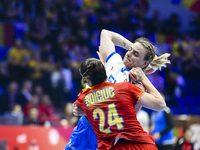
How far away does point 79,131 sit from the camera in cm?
322

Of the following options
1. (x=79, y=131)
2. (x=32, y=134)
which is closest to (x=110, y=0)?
(x=32, y=134)

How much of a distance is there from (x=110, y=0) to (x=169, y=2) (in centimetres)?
345

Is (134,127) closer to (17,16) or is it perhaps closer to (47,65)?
(47,65)

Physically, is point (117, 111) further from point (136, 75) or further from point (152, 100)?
point (136, 75)

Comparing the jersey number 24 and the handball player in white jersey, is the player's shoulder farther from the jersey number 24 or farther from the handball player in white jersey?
the jersey number 24

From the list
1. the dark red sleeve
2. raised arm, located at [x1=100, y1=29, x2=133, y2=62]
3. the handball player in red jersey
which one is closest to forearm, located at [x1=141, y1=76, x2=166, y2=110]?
the handball player in red jersey

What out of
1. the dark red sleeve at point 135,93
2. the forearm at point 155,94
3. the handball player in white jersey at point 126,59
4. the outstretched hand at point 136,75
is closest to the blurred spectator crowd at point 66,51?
the handball player in white jersey at point 126,59

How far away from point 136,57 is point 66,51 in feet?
26.3

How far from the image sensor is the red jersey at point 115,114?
2.27 m

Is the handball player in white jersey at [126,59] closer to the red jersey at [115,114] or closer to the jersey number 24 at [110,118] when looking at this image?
the red jersey at [115,114]

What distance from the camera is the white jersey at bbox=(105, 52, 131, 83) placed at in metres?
2.75

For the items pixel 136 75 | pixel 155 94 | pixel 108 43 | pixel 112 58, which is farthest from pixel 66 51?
pixel 155 94

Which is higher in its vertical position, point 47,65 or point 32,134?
point 47,65

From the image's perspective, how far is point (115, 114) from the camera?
229cm
